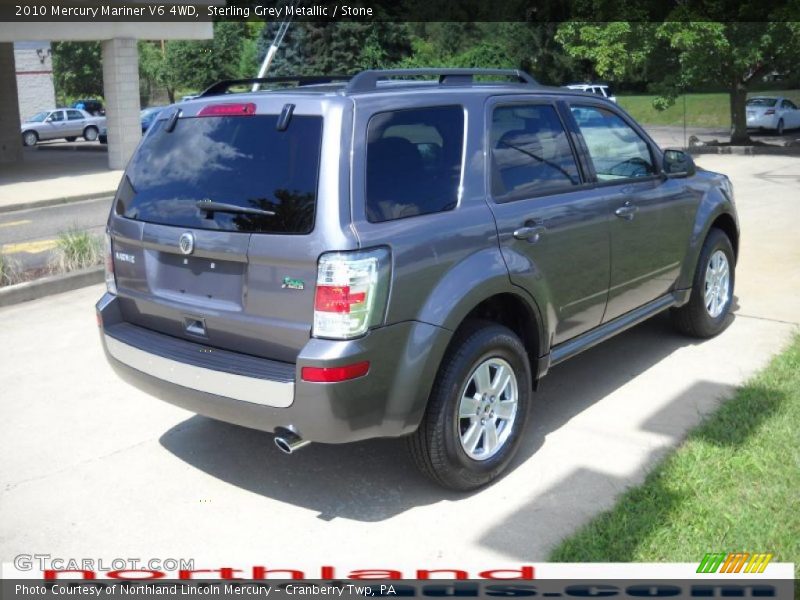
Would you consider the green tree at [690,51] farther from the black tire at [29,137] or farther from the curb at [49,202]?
the black tire at [29,137]

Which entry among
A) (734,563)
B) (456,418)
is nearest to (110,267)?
(456,418)

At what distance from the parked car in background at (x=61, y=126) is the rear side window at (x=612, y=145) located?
3479cm

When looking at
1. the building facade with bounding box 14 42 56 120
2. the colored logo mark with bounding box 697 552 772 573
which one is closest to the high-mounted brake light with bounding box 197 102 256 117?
the colored logo mark with bounding box 697 552 772 573

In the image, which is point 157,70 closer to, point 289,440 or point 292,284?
point 292,284

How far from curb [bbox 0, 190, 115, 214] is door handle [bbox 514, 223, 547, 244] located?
47.1ft

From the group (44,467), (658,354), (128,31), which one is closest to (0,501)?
(44,467)

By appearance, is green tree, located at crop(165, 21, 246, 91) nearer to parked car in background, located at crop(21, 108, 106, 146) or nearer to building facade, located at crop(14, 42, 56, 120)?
building facade, located at crop(14, 42, 56, 120)

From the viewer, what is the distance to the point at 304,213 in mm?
3982

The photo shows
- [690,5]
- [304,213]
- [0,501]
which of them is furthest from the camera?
[690,5]

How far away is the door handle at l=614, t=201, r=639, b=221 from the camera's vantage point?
5539 mm

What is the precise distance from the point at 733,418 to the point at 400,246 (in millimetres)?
2387

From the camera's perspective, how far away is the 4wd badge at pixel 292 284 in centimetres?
394

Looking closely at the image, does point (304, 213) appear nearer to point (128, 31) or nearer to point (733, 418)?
point (733, 418)

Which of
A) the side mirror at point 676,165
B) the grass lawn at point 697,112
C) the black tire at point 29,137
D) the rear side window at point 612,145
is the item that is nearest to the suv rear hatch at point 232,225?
the rear side window at point 612,145
